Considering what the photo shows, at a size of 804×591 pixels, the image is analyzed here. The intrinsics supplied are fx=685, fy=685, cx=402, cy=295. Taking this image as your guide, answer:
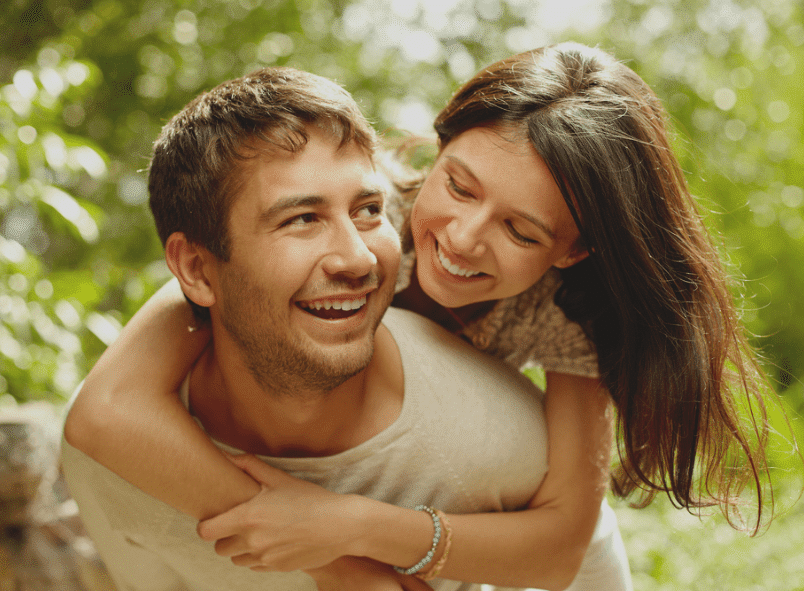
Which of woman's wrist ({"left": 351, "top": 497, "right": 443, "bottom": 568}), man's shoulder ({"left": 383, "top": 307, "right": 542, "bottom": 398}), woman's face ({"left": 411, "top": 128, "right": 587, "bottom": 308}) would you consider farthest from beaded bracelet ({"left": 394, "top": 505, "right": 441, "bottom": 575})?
woman's face ({"left": 411, "top": 128, "right": 587, "bottom": 308})

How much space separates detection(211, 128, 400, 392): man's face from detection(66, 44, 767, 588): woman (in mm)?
253

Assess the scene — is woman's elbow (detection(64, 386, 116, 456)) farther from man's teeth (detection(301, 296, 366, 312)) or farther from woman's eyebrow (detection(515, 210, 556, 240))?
woman's eyebrow (detection(515, 210, 556, 240))

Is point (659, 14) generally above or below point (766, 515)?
above

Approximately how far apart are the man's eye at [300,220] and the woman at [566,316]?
374 mm

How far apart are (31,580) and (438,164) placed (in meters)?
2.18

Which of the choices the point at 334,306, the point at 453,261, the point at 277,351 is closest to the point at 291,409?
the point at 277,351

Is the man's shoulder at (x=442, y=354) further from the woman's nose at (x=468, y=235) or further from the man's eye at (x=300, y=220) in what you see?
the man's eye at (x=300, y=220)

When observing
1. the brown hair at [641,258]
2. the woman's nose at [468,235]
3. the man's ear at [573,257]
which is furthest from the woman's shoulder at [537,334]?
the woman's nose at [468,235]

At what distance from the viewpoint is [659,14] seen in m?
5.21


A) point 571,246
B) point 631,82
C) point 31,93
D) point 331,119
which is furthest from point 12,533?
point 631,82

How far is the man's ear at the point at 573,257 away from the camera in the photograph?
6.01ft

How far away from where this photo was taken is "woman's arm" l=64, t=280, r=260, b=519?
60.5 inches

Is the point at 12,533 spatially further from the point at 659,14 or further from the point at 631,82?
the point at 659,14

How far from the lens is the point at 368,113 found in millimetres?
2537
